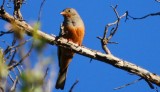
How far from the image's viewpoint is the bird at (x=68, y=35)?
5842 millimetres

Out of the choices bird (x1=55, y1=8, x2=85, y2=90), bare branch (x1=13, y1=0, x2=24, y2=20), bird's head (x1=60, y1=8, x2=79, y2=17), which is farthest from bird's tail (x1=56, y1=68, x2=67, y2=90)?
bare branch (x1=13, y1=0, x2=24, y2=20)

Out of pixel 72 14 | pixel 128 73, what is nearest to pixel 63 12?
pixel 72 14

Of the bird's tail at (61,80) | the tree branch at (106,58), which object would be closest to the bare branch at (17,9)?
the tree branch at (106,58)

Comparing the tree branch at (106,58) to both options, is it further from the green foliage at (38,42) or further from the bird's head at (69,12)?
the green foliage at (38,42)

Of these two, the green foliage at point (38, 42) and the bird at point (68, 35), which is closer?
the green foliage at point (38, 42)

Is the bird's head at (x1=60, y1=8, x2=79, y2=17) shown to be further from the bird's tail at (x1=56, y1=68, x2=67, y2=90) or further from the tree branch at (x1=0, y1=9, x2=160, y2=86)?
the tree branch at (x1=0, y1=9, x2=160, y2=86)

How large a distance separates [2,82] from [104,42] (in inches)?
129

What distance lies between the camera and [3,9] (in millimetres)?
4074

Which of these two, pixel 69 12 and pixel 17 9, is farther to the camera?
pixel 69 12

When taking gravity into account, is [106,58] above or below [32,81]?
above

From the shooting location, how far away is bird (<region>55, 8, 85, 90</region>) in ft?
19.2

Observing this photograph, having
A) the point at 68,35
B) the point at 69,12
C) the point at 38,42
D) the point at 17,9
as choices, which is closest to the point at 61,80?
the point at 68,35

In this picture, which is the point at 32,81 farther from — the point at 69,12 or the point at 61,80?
the point at 69,12

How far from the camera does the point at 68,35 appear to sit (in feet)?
19.1
